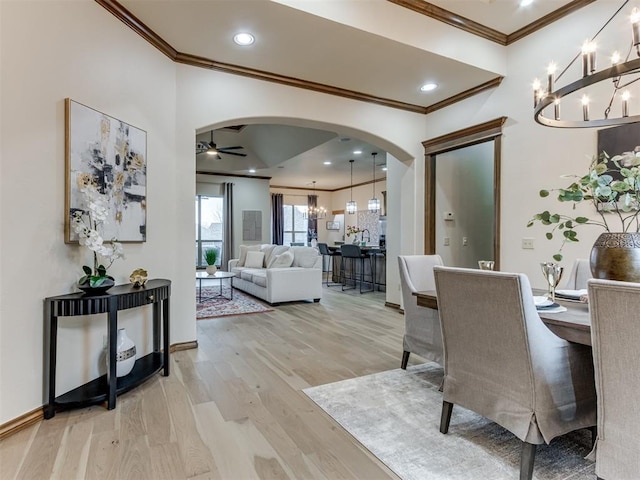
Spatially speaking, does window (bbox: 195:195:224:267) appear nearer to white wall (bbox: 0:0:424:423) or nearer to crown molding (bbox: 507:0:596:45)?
white wall (bbox: 0:0:424:423)

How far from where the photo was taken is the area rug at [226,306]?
5.21 metres

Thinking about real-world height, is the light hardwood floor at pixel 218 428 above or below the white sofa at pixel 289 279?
below

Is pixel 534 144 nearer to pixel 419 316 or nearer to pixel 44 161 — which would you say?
pixel 419 316

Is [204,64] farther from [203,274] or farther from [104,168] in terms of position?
[203,274]

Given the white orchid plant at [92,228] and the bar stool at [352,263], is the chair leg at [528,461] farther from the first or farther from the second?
the bar stool at [352,263]

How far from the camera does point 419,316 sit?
281 centimetres

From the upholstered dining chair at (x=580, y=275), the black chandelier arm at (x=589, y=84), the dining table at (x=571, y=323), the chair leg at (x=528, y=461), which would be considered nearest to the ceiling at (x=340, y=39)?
the black chandelier arm at (x=589, y=84)

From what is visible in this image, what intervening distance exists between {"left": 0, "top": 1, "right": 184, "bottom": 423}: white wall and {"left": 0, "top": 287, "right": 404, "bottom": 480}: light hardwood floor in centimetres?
41

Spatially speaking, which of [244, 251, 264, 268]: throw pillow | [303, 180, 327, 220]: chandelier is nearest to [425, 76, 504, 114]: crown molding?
[244, 251, 264, 268]: throw pillow

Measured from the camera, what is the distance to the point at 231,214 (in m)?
9.98

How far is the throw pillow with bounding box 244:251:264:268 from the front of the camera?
753cm

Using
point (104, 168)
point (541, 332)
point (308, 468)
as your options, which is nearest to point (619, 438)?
point (541, 332)

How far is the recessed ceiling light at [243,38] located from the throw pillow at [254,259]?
4.83 m

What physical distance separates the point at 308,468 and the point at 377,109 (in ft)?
13.7
